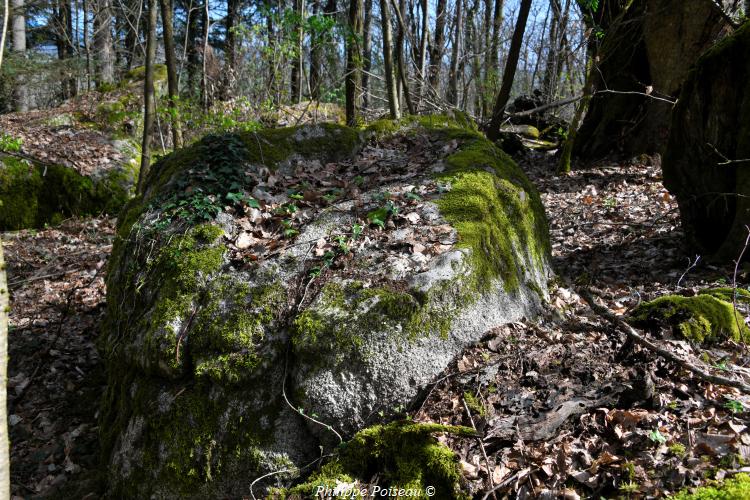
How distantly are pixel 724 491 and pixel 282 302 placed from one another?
2.69 m

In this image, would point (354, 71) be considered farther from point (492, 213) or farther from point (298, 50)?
point (492, 213)

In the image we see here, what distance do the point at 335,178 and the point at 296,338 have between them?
2.25 metres

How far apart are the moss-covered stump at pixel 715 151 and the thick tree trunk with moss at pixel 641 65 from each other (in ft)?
9.65

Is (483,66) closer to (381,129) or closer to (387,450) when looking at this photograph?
(381,129)

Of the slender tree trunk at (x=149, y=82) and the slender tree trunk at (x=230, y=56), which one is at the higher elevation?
the slender tree trunk at (x=230, y=56)

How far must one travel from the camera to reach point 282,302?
354cm

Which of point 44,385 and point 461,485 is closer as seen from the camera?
point 461,485

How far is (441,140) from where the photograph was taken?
226 inches

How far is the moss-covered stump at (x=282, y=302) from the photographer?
3123mm

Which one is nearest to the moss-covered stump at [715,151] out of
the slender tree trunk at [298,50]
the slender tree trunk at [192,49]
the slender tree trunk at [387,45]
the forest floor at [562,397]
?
the forest floor at [562,397]

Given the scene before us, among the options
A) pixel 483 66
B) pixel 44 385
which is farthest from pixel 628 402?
pixel 483 66

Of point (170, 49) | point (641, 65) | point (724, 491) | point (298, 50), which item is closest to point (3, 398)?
point (724, 491)

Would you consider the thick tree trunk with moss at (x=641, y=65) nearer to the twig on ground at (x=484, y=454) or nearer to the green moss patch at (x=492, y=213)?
the green moss patch at (x=492, y=213)

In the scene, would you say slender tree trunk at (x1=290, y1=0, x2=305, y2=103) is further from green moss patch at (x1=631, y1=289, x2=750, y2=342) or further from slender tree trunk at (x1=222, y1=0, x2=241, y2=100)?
green moss patch at (x1=631, y1=289, x2=750, y2=342)
